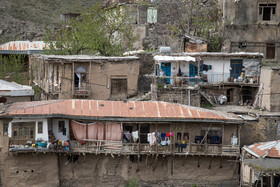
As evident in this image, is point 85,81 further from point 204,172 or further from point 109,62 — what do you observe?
point 204,172

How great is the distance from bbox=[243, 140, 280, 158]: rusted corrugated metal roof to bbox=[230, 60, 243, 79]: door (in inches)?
410

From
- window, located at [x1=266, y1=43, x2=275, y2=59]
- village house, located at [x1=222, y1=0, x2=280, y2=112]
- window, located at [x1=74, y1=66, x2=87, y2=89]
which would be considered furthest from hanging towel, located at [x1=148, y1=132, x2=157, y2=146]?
window, located at [x1=266, y1=43, x2=275, y2=59]

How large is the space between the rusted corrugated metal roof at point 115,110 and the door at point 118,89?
6.27 metres

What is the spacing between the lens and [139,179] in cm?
3300

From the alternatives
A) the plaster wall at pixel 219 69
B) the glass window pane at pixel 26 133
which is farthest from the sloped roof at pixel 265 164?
the glass window pane at pixel 26 133

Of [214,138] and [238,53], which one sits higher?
[238,53]

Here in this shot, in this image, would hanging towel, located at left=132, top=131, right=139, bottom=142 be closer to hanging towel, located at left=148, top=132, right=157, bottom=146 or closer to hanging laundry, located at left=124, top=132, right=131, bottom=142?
hanging laundry, located at left=124, top=132, right=131, bottom=142

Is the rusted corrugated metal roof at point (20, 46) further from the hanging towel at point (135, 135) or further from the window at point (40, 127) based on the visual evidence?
the hanging towel at point (135, 135)

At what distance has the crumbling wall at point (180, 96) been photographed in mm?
38156

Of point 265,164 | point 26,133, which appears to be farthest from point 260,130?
point 26,133

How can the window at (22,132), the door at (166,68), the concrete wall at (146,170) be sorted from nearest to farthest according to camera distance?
1. the window at (22,132)
2. the concrete wall at (146,170)
3. the door at (166,68)

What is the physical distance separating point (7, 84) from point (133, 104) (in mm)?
10406

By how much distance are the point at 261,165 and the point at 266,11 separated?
Answer: 1883 cm

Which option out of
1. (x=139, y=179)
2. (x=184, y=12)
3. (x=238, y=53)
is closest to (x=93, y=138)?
(x=139, y=179)
